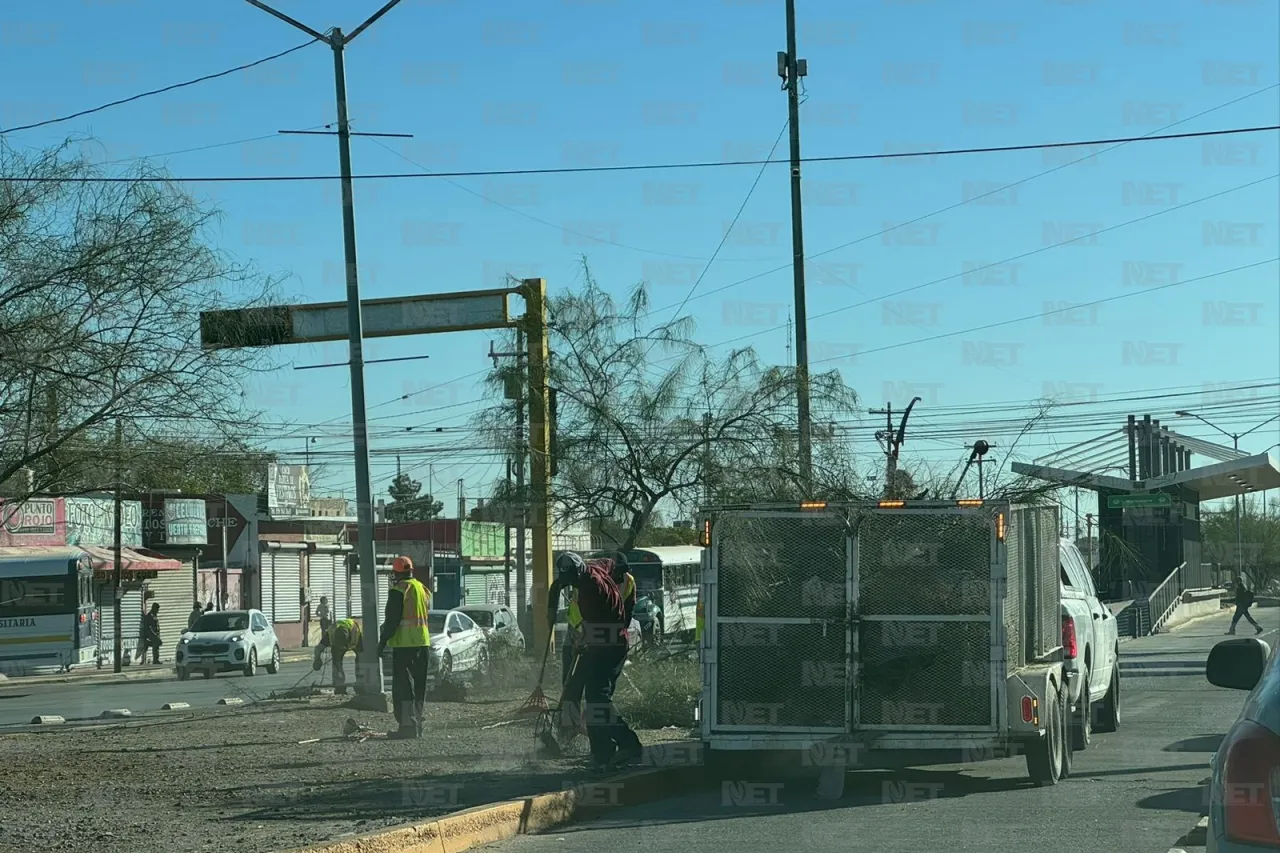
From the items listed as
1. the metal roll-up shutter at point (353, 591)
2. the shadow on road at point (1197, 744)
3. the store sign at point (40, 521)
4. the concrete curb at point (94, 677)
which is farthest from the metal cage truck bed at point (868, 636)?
the metal roll-up shutter at point (353, 591)

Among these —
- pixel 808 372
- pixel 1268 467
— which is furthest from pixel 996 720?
pixel 1268 467

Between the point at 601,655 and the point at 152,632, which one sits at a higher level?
the point at 601,655

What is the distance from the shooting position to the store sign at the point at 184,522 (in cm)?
5197

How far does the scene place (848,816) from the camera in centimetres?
1073

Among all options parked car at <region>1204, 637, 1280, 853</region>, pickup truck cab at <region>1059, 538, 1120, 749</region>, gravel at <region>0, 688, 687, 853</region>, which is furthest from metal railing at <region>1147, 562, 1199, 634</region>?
parked car at <region>1204, 637, 1280, 853</region>

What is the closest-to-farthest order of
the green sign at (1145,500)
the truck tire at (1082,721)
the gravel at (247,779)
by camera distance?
1. the gravel at (247,779)
2. the truck tire at (1082,721)
3. the green sign at (1145,500)

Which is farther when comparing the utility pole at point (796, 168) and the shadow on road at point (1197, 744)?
the utility pole at point (796, 168)

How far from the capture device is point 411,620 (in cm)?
1575

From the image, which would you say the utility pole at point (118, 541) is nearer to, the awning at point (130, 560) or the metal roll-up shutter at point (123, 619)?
the awning at point (130, 560)

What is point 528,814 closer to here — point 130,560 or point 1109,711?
point 1109,711

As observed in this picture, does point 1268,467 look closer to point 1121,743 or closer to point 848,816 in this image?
point 1121,743

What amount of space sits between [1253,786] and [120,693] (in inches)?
1187

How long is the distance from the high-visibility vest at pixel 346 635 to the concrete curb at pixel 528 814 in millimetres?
11283

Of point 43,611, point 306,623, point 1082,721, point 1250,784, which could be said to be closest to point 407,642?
point 1082,721
